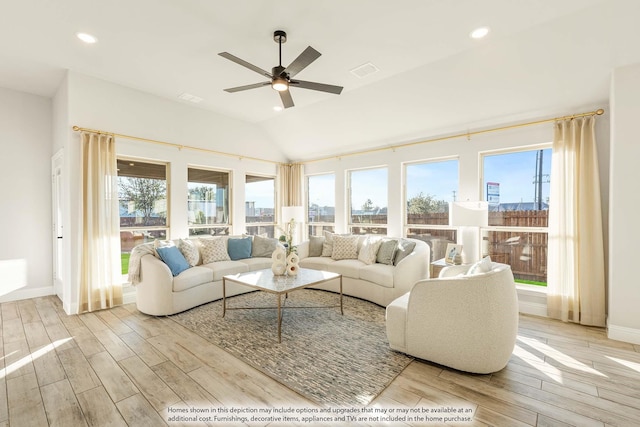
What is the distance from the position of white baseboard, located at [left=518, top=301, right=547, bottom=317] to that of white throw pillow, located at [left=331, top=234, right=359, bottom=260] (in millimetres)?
2411

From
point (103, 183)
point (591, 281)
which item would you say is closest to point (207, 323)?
point (103, 183)

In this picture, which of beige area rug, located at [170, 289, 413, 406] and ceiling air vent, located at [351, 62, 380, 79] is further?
ceiling air vent, located at [351, 62, 380, 79]

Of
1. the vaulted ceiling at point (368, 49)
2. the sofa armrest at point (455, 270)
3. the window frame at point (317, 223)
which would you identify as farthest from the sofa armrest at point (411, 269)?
the window frame at point (317, 223)

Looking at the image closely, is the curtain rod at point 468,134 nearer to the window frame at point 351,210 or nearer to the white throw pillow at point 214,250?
the window frame at point 351,210

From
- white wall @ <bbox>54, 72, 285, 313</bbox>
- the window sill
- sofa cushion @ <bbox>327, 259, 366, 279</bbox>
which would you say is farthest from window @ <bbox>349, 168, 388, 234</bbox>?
the window sill

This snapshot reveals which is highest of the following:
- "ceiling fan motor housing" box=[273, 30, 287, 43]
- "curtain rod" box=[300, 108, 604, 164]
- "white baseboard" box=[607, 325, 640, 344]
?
"ceiling fan motor housing" box=[273, 30, 287, 43]

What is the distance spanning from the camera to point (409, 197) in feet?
17.3

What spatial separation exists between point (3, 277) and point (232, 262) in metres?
3.26

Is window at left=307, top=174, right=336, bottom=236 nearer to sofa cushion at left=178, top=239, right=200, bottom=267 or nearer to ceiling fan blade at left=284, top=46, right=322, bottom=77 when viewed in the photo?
sofa cushion at left=178, top=239, right=200, bottom=267

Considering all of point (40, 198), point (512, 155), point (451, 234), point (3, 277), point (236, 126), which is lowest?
point (3, 277)

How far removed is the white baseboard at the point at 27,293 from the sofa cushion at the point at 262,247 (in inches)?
127

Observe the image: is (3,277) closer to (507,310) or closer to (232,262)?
(232,262)

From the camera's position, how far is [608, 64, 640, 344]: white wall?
2984mm

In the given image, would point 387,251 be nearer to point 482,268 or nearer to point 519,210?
point 519,210
